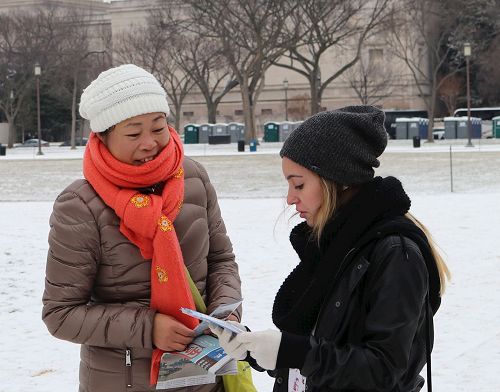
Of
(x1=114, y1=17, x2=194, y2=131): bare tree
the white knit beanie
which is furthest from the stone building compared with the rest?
the white knit beanie

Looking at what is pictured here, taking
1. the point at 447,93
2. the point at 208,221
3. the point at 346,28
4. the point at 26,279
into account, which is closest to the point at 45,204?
the point at 26,279

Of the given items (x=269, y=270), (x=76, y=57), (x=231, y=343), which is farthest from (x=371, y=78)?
(x=231, y=343)

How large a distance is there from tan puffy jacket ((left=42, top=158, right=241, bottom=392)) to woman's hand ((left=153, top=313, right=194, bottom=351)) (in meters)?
0.03

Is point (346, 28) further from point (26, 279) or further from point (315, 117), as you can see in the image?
point (315, 117)

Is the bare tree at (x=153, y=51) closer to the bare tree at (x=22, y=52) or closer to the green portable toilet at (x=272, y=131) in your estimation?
the bare tree at (x=22, y=52)

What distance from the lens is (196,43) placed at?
53375 mm

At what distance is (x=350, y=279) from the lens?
91.6 inches

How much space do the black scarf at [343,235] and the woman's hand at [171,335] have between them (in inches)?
21.2

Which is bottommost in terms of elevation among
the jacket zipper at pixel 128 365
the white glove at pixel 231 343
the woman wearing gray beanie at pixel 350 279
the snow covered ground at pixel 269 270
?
the snow covered ground at pixel 269 270

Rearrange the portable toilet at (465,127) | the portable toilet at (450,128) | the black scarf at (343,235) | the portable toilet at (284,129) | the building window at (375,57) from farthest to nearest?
1. the building window at (375,57)
2. the portable toilet at (284,129)
3. the portable toilet at (450,128)
4. the portable toilet at (465,127)
5. the black scarf at (343,235)

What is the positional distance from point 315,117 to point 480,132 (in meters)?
51.9

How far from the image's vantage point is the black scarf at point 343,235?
7.81 feet


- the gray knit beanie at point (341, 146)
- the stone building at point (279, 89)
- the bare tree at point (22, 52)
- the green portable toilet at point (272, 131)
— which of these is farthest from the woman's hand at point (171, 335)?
the stone building at point (279, 89)

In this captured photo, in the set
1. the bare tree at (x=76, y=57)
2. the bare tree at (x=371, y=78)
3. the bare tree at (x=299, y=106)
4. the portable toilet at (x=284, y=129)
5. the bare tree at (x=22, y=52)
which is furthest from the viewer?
the bare tree at (x=299, y=106)
